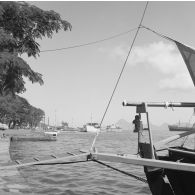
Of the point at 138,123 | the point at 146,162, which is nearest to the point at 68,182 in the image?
the point at 138,123

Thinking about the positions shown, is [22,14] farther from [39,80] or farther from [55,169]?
[55,169]

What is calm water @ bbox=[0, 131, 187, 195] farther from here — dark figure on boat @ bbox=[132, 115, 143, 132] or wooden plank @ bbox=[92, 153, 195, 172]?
wooden plank @ bbox=[92, 153, 195, 172]

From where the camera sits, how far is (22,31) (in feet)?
65.5

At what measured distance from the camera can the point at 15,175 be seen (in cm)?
1224

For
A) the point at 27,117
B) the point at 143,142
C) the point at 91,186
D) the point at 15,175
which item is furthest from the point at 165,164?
the point at 27,117

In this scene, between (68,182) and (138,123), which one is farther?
(68,182)

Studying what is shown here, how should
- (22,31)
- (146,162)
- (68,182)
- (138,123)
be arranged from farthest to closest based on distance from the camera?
(22,31) < (68,182) < (138,123) < (146,162)

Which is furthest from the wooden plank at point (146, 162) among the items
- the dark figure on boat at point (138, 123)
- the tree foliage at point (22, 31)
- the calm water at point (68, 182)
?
the tree foliage at point (22, 31)

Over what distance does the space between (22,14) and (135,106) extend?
46.2ft

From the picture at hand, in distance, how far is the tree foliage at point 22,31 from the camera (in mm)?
18047

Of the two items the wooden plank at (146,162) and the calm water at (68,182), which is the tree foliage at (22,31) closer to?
the calm water at (68,182)

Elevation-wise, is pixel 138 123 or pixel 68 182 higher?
pixel 138 123

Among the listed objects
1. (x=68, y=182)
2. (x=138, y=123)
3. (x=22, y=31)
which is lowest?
(x=68, y=182)

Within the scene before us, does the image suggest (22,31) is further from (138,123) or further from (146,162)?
(146,162)
